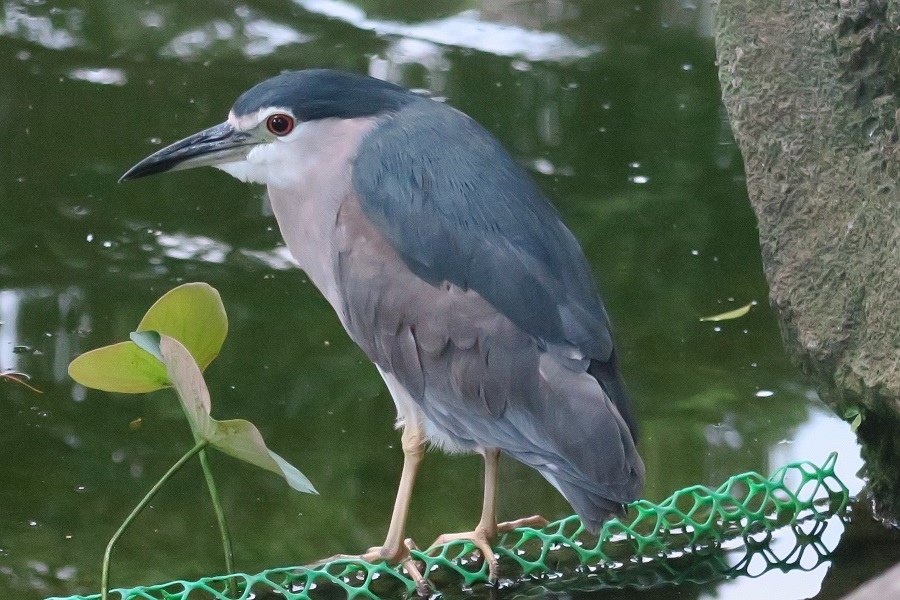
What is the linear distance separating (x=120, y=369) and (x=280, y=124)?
0.56 metres

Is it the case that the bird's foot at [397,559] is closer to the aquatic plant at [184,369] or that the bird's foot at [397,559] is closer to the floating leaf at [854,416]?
the aquatic plant at [184,369]

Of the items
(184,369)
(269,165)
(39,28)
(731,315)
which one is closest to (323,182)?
(269,165)

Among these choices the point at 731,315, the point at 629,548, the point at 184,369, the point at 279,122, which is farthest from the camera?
the point at 731,315

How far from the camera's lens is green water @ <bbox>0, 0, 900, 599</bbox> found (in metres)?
2.66

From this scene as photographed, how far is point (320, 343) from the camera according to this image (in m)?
3.33

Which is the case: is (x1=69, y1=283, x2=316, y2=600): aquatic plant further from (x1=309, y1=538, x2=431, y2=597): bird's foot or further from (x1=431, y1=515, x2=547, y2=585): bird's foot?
(x1=431, y1=515, x2=547, y2=585): bird's foot

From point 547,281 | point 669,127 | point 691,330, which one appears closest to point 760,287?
point 691,330

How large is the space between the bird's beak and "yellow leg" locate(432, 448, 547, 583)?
69 cm

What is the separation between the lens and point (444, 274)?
226 cm

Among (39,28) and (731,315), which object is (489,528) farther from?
(39,28)

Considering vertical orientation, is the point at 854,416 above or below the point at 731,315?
above

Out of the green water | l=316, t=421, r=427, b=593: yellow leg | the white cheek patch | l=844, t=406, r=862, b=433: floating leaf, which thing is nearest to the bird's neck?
the white cheek patch

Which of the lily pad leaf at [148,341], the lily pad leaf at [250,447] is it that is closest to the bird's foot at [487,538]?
the lily pad leaf at [250,447]

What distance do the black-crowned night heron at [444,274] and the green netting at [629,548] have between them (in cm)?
6
